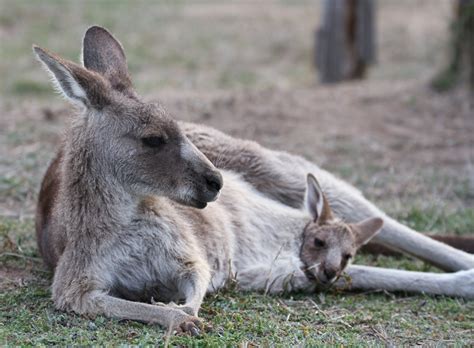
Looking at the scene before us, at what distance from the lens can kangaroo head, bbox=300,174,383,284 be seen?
5.71m

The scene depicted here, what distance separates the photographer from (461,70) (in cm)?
1031

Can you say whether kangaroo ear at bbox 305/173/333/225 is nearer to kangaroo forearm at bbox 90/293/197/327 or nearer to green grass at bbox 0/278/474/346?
green grass at bbox 0/278/474/346

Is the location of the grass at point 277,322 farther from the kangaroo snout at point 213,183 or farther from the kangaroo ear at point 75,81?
the kangaroo ear at point 75,81

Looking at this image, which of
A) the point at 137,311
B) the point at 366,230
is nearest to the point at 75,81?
the point at 137,311

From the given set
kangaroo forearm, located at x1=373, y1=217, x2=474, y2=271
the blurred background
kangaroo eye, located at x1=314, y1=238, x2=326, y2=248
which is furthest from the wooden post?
kangaroo eye, located at x1=314, y1=238, x2=326, y2=248

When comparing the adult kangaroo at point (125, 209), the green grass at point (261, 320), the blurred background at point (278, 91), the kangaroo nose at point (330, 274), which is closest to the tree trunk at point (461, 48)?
the blurred background at point (278, 91)

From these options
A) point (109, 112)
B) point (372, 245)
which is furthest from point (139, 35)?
point (109, 112)

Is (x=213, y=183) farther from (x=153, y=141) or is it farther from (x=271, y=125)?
(x=271, y=125)

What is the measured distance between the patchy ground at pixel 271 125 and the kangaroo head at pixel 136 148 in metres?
0.70

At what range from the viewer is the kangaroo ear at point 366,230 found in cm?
606

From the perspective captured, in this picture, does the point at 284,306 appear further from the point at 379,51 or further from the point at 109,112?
the point at 379,51

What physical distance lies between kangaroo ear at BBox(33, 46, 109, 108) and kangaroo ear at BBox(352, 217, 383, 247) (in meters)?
2.03

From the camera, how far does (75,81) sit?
4715 mm

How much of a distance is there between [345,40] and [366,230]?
6534 mm
